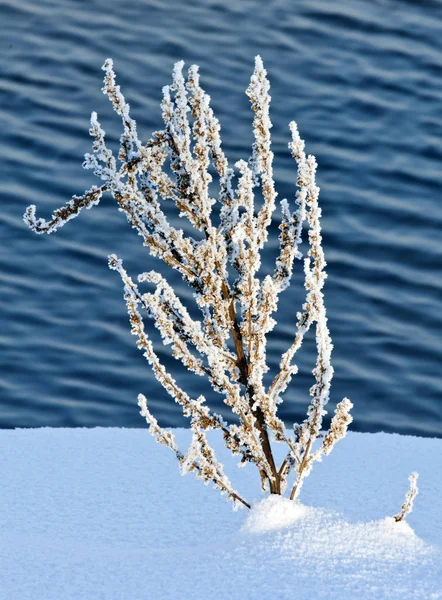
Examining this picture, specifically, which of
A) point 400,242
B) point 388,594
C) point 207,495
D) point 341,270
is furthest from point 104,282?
point 388,594

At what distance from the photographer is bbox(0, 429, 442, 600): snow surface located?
4.18 m

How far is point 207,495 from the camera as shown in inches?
230

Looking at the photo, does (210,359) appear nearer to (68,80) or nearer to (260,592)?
(260,592)

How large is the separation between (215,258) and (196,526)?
1552 mm

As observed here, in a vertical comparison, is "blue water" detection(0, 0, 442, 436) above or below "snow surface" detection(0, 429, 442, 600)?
above

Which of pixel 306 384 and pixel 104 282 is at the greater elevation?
pixel 104 282

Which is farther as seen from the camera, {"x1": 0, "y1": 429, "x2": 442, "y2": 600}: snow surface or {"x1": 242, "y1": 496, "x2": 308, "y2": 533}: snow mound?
{"x1": 242, "y1": 496, "x2": 308, "y2": 533}: snow mound

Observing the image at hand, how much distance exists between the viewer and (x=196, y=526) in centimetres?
526

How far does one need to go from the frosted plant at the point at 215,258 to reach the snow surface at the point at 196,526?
37 centimetres

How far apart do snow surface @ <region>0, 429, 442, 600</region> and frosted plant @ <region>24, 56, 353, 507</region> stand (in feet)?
1.21

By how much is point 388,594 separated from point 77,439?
3124 millimetres

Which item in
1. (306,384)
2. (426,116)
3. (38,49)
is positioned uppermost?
(38,49)

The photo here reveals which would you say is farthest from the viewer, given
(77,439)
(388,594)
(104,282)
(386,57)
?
(386,57)

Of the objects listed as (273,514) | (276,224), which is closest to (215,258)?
(273,514)
